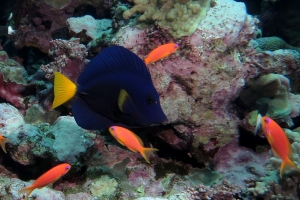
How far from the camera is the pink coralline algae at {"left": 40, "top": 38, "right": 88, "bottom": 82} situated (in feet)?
13.6

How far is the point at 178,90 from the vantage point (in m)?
3.46

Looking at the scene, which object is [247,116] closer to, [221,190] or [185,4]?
[221,190]

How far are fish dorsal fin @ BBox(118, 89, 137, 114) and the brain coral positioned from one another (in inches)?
66.0

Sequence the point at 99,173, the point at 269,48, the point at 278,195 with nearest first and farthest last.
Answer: the point at 278,195
the point at 99,173
the point at 269,48

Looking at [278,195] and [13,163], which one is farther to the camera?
[13,163]

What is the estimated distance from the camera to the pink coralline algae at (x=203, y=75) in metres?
3.41

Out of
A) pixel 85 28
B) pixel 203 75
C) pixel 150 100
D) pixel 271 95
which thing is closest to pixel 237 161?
pixel 271 95

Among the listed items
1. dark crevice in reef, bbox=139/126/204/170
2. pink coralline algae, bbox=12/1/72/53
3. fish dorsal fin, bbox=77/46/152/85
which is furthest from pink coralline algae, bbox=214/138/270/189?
pink coralline algae, bbox=12/1/72/53

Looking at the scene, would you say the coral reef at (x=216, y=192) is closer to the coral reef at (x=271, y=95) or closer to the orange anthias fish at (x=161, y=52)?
the coral reef at (x=271, y=95)

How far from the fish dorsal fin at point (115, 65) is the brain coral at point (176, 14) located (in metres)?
1.47

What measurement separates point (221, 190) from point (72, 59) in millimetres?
2754

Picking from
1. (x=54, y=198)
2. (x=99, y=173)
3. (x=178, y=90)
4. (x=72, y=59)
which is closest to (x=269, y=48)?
(x=178, y=90)

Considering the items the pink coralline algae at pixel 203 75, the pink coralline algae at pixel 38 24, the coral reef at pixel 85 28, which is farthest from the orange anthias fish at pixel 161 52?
the pink coralline algae at pixel 38 24

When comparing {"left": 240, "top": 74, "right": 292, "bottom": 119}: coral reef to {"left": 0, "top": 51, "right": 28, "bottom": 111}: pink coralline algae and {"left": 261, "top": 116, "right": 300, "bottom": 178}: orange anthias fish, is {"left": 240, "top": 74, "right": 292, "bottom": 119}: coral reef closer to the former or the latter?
{"left": 261, "top": 116, "right": 300, "bottom": 178}: orange anthias fish
